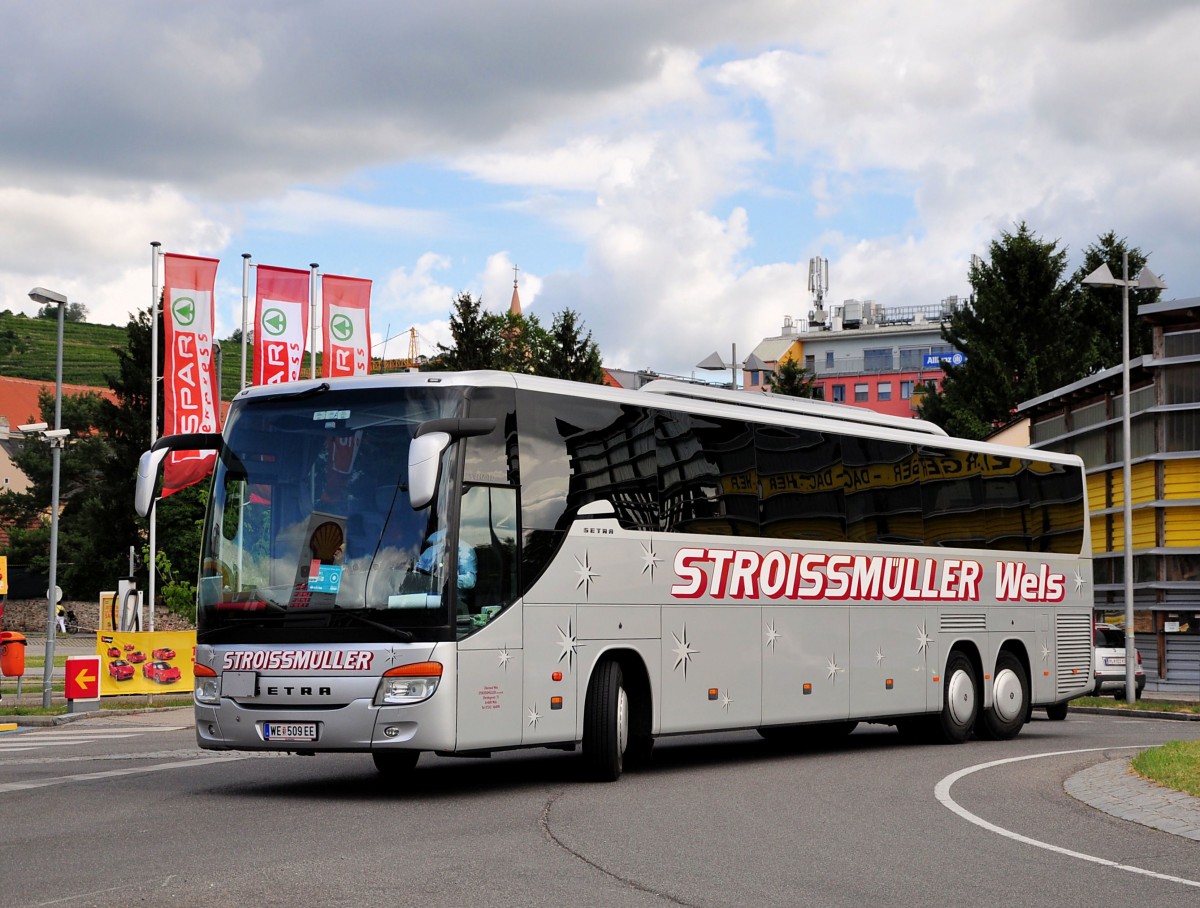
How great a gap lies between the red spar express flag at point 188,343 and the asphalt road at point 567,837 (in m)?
20.6

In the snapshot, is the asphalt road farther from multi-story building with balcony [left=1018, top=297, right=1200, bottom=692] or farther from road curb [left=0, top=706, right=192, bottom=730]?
multi-story building with balcony [left=1018, top=297, right=1200, bottom=692]

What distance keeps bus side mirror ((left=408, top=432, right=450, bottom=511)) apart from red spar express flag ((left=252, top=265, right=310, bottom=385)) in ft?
88.5

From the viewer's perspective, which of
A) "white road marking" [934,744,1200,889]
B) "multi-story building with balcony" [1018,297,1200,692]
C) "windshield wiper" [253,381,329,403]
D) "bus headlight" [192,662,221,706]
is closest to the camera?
"white road marking" [934,744,1200,889]

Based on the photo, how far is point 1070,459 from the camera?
2320cm

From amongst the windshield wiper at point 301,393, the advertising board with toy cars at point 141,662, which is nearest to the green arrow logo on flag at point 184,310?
the advertising board with toy cars at point 141,662

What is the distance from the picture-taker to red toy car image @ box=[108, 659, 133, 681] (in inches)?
1298

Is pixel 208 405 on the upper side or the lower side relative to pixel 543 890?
upper

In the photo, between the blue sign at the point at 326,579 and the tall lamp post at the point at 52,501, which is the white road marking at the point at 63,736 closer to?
the tall lamp post at the point at 52,501

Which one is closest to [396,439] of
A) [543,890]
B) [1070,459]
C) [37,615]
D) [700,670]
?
[700,670]

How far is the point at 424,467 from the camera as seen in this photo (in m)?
11.6

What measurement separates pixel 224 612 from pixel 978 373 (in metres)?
59.1

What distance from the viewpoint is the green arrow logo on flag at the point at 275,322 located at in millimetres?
38188

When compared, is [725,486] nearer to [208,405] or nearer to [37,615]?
[208,405]

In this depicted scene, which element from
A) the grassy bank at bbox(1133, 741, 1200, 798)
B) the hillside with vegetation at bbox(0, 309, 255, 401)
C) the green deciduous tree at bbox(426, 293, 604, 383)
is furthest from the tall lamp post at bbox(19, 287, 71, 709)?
the hillside with vegetation at bbox(0, 309, 255, 401)
